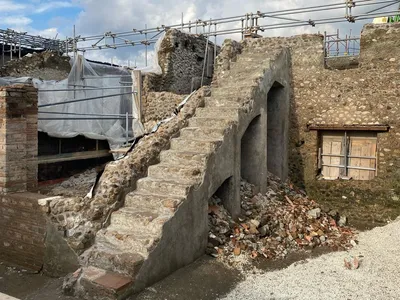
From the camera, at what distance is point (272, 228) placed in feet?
22.2

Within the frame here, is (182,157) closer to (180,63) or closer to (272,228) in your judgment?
(272,228)

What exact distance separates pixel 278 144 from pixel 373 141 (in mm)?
1955

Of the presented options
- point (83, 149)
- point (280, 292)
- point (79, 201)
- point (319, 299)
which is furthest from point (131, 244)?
point (83, 149)

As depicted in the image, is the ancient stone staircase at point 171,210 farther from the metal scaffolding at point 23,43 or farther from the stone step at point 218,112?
the metal scaffolding at point 23,43

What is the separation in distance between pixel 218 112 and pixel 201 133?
0.69 meters

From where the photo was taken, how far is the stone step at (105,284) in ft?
14.8

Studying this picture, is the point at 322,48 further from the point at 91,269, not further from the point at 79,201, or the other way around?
the point at 91,269

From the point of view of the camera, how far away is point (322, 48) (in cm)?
854

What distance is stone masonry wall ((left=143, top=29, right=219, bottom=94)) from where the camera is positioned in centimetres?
1114

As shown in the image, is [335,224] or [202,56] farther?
[202,56]

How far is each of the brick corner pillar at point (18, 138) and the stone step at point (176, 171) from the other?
2094 millimetres

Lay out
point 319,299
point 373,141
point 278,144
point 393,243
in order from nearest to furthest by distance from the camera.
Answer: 1. point 319,299
2. point 393,243
3. point 373,141
4. point 278,144

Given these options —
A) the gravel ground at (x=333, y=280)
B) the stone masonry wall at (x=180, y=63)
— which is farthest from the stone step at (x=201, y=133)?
the stone masonry wall at (x=180, y=63)

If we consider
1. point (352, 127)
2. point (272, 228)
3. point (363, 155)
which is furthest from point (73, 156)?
point (363, 155)
